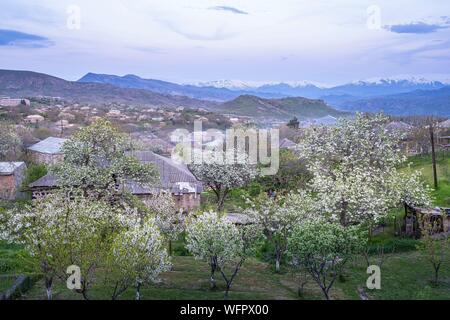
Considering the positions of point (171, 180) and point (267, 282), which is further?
point (171, 180)

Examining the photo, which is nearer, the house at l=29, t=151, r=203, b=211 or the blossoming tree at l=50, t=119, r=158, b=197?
the blossoming tree at l=50, t=119, r=158, b=197

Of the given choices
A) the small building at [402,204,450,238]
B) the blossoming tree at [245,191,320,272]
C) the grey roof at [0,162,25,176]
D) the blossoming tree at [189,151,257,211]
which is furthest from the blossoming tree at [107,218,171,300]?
the grey roof at [0,162,25,176]

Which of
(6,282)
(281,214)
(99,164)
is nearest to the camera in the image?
(6,282)

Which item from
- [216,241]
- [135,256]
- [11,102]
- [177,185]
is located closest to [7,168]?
[177,185]

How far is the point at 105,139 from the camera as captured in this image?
25953mm

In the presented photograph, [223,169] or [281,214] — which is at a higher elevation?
[223,169]

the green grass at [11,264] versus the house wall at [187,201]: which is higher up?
the house wall at [187,201]

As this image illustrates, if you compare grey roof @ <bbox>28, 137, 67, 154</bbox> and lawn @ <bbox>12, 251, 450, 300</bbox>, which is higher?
grey roof @ <bbox>28, 137, 67, 154</bbox>

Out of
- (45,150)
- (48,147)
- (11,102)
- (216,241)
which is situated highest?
(11,102)

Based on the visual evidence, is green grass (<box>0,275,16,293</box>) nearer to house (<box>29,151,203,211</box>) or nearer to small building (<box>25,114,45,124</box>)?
house (<box>29,151,203,211</box>)

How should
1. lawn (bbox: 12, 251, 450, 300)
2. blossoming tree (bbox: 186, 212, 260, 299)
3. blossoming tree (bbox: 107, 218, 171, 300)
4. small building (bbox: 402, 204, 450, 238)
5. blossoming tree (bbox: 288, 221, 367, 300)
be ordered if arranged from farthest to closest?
1. small building (bbox: 402, 204, 450, 238)
2. lawn (bbox: 12, 251, 450, 300)
3. blossoming tree (bbox: 186, 212, 260, 299)
4. blossoming tree (bbox: 288, 221, 367, 300)
5. blossoming tree (bbox: 107, 218, 171, 300)

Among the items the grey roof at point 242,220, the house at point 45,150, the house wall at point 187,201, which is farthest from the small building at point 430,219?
the house at point 45,150

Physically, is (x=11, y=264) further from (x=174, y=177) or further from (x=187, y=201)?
(x=174, y=177)

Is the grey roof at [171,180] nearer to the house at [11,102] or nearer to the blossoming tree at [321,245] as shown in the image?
the blossoming tree at [321,245]
